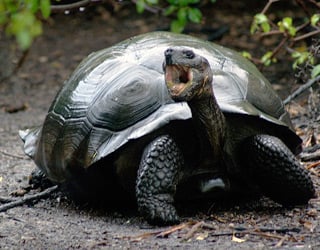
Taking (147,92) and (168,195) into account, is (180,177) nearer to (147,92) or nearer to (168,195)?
(168,195)

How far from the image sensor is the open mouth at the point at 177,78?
330 centimetres

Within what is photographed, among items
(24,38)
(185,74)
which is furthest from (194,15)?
(24,38)

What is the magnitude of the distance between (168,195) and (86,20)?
26.4ft

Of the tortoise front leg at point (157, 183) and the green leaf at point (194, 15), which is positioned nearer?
the tortoise front leg at point (157, 183)

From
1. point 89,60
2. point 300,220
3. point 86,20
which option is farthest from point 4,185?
point 86,20

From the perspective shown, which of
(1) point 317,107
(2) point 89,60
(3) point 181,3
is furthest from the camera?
(3) point 181,3

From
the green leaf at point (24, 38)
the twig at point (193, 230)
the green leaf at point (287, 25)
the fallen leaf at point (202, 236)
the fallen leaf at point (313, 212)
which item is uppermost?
the green leaf at point (24, 38)

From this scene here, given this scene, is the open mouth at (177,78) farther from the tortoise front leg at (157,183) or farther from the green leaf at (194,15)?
the green leaf at (194,15)

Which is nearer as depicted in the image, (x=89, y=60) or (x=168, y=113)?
(x=168, y=113)

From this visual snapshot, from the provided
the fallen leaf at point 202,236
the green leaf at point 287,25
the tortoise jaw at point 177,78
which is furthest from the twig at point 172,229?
the green leaf at point 287,25

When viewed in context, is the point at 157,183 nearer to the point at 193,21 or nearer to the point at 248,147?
the point at 248,147

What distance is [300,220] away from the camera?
3.59 metres

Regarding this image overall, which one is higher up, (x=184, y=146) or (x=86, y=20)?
(x=184, y=146)

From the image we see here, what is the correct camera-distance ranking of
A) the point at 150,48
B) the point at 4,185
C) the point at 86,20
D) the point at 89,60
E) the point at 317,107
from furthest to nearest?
the point at 86,20, the point at 317,107, the point at 4,185, the point at 89,60, the point at 150,48
